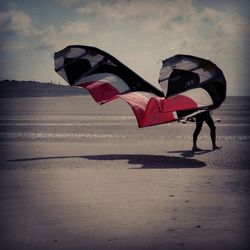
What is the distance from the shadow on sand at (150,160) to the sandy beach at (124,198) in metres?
0.02

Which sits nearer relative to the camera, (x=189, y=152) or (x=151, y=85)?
(x=151, y=85)

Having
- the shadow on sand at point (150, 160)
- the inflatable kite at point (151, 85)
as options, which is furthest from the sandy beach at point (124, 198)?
the inflatable kite at point (151, 85)

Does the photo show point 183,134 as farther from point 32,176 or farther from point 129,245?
point 129,245

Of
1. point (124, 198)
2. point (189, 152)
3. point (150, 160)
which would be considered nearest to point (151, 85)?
point (150, 160)

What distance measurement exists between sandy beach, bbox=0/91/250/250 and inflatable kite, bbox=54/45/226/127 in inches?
49.2

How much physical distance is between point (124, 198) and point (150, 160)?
11.5 ft

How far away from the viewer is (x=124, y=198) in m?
6.62

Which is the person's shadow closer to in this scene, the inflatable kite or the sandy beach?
the sandy beach

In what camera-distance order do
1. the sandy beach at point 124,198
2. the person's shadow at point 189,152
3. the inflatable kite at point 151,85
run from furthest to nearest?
the person's shadow at point 189,152
the inflatable kite at point 151,85
the sandy beach at point 124,198

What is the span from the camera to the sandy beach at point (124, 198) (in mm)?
4930

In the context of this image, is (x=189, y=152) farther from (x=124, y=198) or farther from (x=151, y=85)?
(x=124, y=198)

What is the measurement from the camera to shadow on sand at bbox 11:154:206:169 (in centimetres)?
936

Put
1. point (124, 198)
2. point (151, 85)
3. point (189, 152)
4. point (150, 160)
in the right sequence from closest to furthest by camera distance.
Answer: point (124, 198) → point (150, 160) → point (151, 85) → point (189, 152)

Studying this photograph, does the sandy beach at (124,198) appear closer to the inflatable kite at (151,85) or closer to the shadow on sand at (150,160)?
the shadow on sand at (150,160)
